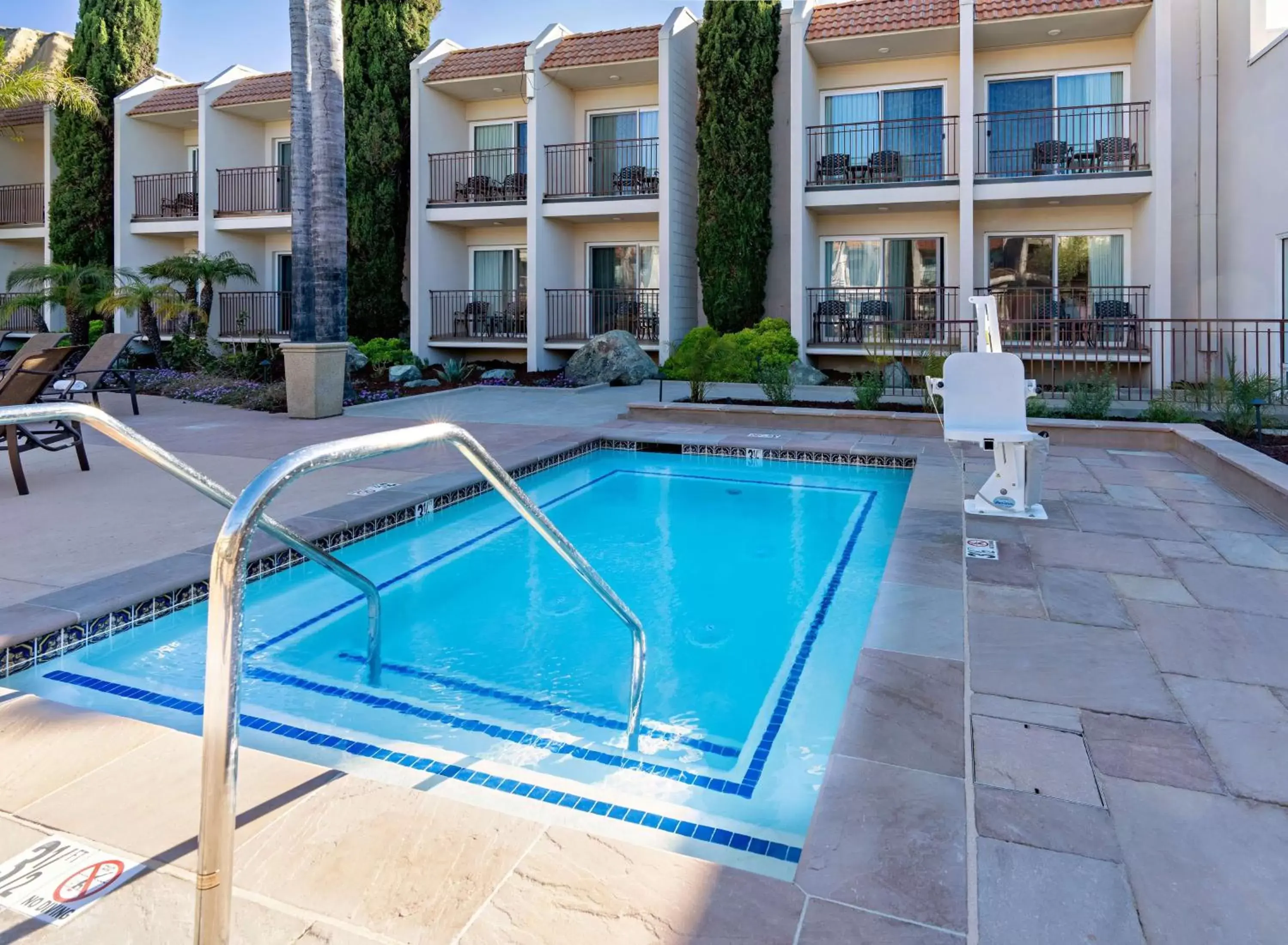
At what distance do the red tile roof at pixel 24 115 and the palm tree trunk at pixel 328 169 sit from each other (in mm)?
13360

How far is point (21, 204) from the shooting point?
2088cm

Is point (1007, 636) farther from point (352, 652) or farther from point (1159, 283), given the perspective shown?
point (1159, 283)

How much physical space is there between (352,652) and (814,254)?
13254mm

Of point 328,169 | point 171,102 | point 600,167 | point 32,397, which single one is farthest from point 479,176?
point 32,397

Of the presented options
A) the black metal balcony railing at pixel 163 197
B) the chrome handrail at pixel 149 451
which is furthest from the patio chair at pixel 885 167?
the black metal balcony railing at pixel 163 197

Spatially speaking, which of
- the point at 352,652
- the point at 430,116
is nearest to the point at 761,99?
the point at 430,116

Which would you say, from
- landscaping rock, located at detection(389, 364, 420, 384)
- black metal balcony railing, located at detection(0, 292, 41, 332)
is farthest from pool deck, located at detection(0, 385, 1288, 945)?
black metal balcony railing, located at detection(0, 292, 41, 332)

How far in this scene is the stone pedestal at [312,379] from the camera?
10.8 metres

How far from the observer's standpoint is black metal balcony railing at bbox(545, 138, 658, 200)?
1655cm

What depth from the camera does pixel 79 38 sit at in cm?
1936

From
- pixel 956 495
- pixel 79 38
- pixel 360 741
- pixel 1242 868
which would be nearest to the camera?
pixel 1242 868

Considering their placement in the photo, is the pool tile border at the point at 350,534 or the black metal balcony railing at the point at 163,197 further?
the black metal balcony railing at the point at 163,197

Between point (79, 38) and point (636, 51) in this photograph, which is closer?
point (636, 51)

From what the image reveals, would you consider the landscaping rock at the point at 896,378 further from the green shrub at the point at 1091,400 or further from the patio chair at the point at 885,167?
the patio chair at the point at 885,167
